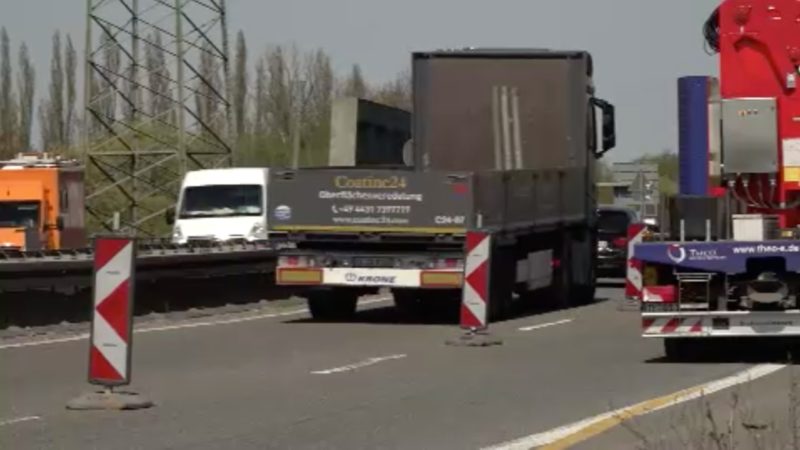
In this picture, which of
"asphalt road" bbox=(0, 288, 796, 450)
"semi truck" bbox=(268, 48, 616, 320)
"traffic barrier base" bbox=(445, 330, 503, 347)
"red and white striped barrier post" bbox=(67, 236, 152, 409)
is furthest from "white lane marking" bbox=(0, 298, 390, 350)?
"red and white striped barrier post" bbox=(67, 236, 152, 409)

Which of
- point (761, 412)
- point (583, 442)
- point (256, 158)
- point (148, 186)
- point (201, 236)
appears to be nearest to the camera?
point (583, 442)

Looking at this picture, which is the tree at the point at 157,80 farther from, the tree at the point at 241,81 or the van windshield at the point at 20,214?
the van windshield at the point at 20,214

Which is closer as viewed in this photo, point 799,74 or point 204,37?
point 799,74

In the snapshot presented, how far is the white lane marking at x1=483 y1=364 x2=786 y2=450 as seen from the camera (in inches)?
419

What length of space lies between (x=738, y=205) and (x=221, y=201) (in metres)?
16.4

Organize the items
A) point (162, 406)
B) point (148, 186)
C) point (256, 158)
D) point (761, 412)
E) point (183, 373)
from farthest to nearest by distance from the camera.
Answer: point (256, 158) → point (148, 186) → point (183, 373) → point (162, 406) → point (761, 412)

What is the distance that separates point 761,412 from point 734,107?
16.7 feet

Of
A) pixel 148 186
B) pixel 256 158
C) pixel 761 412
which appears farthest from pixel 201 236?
pixel 256 158

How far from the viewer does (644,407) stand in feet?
40.7

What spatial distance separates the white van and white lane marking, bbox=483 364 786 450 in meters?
16.4

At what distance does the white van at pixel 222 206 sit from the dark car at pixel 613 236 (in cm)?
802

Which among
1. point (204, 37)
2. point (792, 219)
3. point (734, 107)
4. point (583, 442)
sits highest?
point (204, 37)

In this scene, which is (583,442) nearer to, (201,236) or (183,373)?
(183,373)

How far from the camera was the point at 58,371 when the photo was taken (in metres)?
15.8
